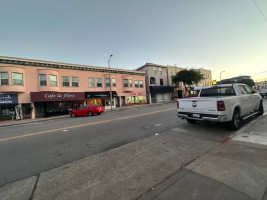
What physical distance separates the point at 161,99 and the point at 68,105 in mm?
22320

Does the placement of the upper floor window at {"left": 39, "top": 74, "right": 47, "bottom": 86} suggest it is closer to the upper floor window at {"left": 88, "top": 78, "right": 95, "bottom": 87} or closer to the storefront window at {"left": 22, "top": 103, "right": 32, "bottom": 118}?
the storefront window at {"left": 22, "top": 103, "right": 32, "bottom": 118}

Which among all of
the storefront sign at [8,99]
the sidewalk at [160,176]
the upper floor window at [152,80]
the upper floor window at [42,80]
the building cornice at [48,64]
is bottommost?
the sidewalk at [160,176]

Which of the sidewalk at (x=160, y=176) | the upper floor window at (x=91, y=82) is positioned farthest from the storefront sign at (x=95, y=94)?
the sidewalk at (x=160, y=176)

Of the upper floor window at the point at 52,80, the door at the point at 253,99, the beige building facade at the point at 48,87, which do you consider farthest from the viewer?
the upper floor window at the point at 52,80

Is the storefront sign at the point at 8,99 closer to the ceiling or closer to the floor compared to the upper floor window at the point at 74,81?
closer to the floor

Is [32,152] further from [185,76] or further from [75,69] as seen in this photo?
[185,76]

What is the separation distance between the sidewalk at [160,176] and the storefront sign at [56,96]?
1719 cm

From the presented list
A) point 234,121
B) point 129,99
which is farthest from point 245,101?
point 129,99

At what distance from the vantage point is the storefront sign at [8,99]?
15.0m

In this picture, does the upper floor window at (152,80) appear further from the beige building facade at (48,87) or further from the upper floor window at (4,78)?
the upper floor window at (4,78)

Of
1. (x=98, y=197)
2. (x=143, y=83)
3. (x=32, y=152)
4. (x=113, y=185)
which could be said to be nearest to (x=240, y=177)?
(x=113, y=185)

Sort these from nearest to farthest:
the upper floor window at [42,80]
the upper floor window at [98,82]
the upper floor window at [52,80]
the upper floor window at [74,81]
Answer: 1. the upper floor window at [42,80]
2. the upper floor window at [52,80]
3. the upper floor window at [74,81]
4. the upper floor window at [98,82]

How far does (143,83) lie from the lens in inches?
1147

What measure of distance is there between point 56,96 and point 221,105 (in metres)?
19.5
